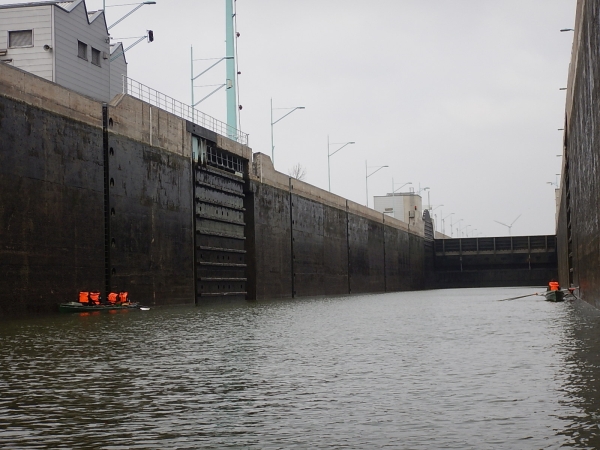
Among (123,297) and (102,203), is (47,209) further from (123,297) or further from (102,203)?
(123,297)

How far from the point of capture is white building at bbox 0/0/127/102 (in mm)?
32594

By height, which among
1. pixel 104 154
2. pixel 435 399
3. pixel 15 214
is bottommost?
pixel 435 399

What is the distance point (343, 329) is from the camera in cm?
1767

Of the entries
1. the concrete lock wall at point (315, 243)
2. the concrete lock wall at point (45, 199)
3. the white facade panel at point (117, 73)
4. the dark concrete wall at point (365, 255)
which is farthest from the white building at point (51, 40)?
the dark concrete wall at point (365, 255)

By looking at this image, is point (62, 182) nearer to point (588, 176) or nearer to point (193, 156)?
point (193, 156)

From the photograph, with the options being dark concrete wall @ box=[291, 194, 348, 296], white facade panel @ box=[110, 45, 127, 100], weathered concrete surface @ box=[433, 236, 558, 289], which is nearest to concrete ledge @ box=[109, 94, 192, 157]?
white facade panel @ box=[110, 45, 127, 100]

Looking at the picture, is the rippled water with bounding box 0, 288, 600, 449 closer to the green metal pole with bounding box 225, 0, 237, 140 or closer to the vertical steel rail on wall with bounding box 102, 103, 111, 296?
the vertical steel rail on wall with bounding box 102, 103, 111, 296

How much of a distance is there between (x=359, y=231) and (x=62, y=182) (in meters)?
43.5

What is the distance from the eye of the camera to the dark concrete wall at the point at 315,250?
43406mm

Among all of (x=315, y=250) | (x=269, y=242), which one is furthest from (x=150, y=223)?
(x=315, y=250)

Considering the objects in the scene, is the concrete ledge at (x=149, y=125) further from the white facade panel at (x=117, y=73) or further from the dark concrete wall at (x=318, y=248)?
the dark concrete wall at (x=318, y=248)

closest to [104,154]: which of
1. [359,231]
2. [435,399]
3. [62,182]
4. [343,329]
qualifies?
[62,182]

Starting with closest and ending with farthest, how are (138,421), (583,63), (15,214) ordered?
1. (138,421)
2. (583,63)
3. (15,214)

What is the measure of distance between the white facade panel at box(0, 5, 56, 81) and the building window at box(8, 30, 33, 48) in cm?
13
